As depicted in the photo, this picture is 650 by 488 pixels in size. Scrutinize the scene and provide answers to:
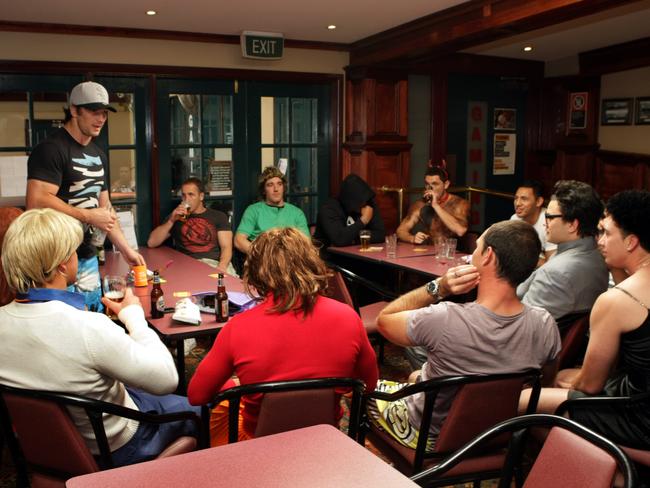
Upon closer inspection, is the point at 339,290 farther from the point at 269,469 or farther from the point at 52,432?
the point at 269,469

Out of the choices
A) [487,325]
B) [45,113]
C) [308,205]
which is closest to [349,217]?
[308,205]

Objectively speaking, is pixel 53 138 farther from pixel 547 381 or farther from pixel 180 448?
pixel 547 381

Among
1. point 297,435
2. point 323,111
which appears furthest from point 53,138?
point 323,111

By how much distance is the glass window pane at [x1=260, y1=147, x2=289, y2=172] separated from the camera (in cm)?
616

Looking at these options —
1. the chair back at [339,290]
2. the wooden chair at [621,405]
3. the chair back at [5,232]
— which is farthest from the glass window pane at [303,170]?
the wooden chair at [621,405]

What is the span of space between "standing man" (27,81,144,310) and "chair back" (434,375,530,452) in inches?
77.2

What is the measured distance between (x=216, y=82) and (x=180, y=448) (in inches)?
166

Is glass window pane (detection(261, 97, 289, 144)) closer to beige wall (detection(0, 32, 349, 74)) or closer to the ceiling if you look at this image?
beige wall (detection(0, 32, 349, 74))

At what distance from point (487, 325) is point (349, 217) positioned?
3.52m

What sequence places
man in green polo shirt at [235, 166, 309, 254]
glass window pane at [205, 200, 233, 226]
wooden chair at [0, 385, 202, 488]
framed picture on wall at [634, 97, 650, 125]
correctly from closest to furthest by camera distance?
wooden chair at [0, 385, 202, 488], man in green polo shirt at [235, 166, 309, 254], glass window pane at [205, 200, 233, 226], framed picture on wall at [634, 97, 650, 125]

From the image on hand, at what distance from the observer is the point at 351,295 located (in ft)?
13.6

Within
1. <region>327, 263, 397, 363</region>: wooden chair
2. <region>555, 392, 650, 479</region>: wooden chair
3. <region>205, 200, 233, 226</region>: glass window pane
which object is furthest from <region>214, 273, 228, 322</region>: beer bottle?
<region>205, 200, 233, 226</region>: glass window pane

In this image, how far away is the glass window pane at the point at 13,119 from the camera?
5125mm

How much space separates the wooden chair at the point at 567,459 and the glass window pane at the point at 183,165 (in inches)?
178
